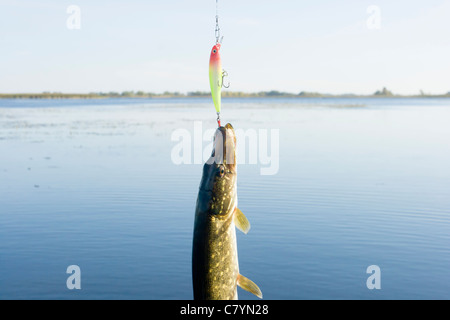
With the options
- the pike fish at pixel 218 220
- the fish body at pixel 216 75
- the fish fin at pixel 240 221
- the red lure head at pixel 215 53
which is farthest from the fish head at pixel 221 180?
the red lure head at pixel 215 53

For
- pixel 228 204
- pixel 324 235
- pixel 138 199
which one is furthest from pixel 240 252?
pixel 228 204

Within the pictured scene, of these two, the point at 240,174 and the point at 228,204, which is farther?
the point at 240,174

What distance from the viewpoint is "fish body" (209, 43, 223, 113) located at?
17.0 feet

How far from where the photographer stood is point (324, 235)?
18.0m

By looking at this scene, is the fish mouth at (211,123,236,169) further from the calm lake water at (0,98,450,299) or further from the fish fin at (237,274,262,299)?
the calm lake water at (0,98,450,299)

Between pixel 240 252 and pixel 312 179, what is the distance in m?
11.2

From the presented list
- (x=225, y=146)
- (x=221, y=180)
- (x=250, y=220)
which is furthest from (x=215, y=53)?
(x=250, y=220)

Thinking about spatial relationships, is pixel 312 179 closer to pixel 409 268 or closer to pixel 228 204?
pixel 409 268

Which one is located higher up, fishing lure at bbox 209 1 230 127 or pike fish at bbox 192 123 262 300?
fishing lure at bbox 209 1 230 127

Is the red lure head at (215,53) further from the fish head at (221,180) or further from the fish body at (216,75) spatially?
the fish head at (221,180)

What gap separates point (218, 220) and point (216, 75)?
1623mm

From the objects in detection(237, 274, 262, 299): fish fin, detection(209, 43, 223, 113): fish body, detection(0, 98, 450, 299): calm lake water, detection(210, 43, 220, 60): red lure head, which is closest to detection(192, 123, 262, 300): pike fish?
detection(237, 274, 262, 299): fish fin

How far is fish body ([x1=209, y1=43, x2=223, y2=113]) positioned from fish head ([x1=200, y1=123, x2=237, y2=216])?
78cm
